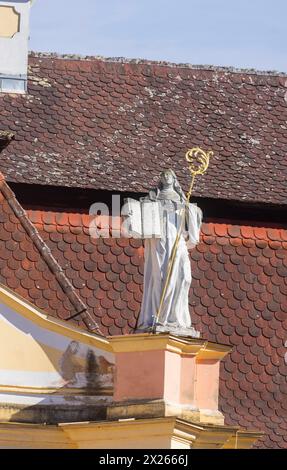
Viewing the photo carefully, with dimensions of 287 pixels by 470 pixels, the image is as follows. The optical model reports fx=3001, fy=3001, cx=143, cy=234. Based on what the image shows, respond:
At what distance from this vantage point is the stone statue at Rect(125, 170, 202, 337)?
26969 mm

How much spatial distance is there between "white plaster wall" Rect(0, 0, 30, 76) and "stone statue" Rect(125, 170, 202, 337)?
20.4ft

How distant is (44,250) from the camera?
29.7 m

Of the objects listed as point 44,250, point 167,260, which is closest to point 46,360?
point 167,260

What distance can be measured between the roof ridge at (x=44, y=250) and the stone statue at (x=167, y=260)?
7.00 ft

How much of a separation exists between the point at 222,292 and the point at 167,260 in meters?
3.49

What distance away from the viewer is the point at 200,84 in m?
33.2

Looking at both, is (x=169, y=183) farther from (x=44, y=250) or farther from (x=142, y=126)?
(x=142, y=126)

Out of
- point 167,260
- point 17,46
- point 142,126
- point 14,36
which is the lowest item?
point 167,260

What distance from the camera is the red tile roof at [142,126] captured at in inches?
1224

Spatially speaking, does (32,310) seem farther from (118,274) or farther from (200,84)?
(200,84)

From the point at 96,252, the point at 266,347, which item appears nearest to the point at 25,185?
the point at 96,252

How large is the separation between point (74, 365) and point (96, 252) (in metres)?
3.11

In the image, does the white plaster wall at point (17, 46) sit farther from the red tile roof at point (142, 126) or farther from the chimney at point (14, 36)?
the red tile roof at point (142, 126)

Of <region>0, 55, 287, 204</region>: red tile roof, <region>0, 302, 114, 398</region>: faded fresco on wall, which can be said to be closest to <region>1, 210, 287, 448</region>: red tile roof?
<region>0, 55, 287, 204</region>: red tile roof
